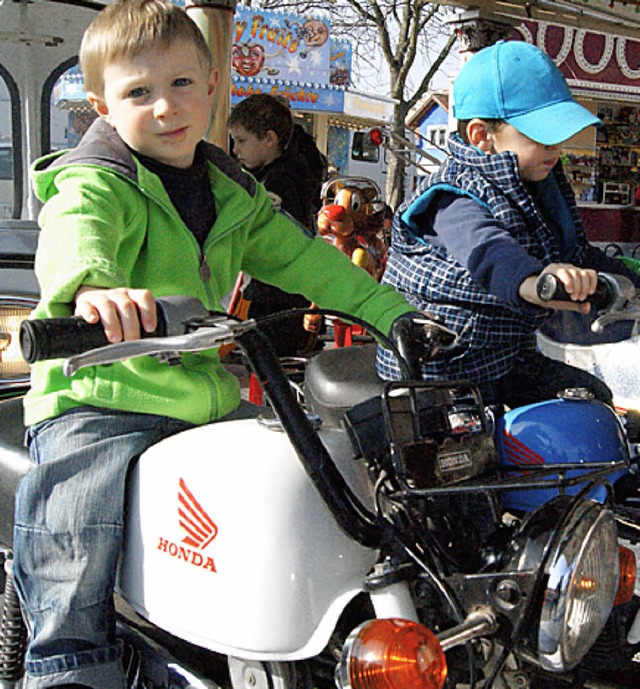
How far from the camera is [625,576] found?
1.87 meters

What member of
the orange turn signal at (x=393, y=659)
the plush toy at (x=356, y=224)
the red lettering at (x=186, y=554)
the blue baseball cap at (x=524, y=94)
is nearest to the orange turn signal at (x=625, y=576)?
the orange turn signal at (x=393, y=659)

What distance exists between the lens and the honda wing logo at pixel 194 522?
5.51 ft

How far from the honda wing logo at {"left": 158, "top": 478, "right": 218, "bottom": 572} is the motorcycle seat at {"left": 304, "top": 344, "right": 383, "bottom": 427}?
0.84 metres

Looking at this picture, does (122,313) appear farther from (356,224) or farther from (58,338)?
(356,224)

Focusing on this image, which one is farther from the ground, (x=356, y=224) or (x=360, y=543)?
(x=360, y=543)

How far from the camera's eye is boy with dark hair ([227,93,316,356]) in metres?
4.93

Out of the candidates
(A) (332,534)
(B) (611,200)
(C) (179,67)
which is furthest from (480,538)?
(B) (611,200)

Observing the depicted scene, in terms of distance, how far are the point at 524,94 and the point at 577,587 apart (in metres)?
1.37

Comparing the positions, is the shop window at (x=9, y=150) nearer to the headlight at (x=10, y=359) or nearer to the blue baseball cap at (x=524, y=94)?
the headlight at (x=10, y=359)

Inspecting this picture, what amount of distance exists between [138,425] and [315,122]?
24.4 meters

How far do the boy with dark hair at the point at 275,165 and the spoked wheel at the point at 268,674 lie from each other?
3172 mm

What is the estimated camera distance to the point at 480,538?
1.76 meters

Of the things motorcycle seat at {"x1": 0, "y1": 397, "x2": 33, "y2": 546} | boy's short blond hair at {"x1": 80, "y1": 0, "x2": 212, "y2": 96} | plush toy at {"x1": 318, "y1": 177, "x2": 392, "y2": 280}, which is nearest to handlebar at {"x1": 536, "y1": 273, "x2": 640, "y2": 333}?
boy's short blond hair at {"x1": 80, "y1": 0, "x2": 212, "y2": 96}

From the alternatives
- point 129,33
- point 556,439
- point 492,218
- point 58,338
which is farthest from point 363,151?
point 58,338
